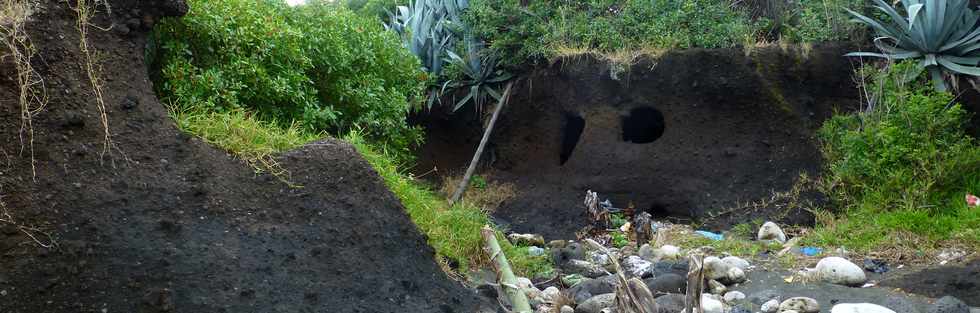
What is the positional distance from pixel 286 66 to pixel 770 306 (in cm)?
394

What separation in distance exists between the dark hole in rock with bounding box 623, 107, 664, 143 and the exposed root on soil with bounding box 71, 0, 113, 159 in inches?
328

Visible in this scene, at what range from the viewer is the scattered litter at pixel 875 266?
22.0 ft

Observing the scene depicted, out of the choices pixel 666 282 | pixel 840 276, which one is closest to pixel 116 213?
pixel 666 282

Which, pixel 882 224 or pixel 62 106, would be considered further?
pixel 882 224

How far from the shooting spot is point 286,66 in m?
6.07

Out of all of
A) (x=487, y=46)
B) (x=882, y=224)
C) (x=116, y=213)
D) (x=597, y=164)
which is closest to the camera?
(x=116, y=213)

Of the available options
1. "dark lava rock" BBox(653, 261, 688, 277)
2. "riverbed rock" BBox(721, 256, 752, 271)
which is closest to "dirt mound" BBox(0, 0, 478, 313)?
"dark lava rock" BBox(653, 261, 688, 277)

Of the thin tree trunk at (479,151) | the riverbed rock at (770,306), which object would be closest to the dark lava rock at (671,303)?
the riverbed rock at (770,306)

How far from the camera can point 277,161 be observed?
4785 mm

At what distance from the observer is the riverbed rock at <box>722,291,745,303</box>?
6.23m

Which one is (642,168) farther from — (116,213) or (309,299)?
(116,213)

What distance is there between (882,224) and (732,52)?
11.8ft

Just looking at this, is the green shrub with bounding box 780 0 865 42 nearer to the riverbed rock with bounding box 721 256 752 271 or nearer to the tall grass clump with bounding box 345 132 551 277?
the riverbed rock with bounding box 721 256 752 271

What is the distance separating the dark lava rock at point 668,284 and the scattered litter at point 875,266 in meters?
1.68
